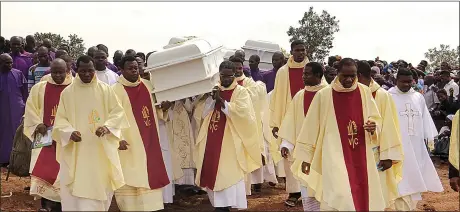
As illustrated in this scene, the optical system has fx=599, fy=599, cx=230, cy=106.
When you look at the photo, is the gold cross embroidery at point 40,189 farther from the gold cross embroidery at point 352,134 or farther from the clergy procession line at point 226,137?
the gold cross embroidery at point 352,134

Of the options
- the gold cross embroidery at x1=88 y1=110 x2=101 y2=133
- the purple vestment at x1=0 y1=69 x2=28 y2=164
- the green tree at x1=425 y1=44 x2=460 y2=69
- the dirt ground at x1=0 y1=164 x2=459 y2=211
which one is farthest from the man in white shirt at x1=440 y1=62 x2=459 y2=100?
the green tree at x1=425 y1=44 x2=460 y2=69

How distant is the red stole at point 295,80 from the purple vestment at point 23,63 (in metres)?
5.29

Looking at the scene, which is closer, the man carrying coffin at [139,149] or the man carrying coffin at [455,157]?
the man carrying coffin at [455,157]

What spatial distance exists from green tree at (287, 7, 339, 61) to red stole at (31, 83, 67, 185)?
62.2 feet

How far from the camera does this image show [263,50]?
520 inches

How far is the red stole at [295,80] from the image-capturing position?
31.0 ft

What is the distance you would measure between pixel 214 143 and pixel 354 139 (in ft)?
8.21

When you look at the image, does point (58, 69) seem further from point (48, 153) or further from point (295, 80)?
point (295, 80)

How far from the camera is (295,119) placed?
25.0 ft

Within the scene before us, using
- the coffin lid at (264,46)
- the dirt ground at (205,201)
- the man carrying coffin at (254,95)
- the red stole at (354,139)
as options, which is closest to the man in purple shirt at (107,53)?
the man carrying coffin at (254,95)

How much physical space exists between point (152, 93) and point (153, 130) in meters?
0.51

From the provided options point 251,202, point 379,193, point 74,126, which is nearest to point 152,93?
point 74,126

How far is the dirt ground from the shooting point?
29.8ft

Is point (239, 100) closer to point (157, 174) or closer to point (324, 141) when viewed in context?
point (157, 174)
